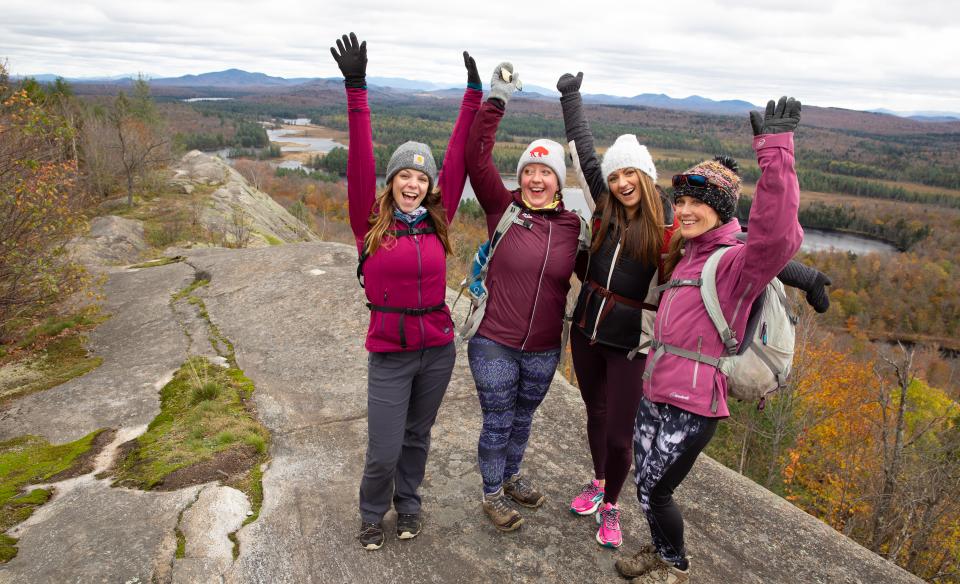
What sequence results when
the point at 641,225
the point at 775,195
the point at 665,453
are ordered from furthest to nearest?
1. the point at 641,225
2. the point at 665,453
3. the point at 775,195

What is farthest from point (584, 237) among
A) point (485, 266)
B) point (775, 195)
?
point (775, 195)

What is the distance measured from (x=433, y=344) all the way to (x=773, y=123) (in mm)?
2096

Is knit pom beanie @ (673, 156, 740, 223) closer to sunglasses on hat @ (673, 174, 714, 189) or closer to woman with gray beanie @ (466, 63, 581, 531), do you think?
sunglasses on hat @ (673, 174, 714, 189)

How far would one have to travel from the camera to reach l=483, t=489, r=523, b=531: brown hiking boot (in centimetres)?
363

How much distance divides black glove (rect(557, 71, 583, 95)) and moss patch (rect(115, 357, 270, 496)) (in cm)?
361

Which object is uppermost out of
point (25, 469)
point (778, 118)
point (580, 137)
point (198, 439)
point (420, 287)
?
point (778, 118)

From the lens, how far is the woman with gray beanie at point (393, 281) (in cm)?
319

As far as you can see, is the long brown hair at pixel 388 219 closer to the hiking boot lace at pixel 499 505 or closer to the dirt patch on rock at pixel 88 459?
the hiking boot lace at pixel 499 505

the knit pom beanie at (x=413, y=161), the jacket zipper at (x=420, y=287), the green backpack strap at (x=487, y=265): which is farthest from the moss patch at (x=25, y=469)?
the knit pom beanie at (x=413, y=161)

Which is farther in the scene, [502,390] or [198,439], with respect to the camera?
[198,439]

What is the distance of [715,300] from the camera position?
2.66m

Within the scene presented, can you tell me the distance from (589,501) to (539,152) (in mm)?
2419

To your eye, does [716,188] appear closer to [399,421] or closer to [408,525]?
[399,421]

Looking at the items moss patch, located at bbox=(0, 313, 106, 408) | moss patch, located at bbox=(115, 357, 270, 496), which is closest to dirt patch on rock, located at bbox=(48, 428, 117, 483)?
moss patch, located at bbox=(115, 357, 270, 496)
